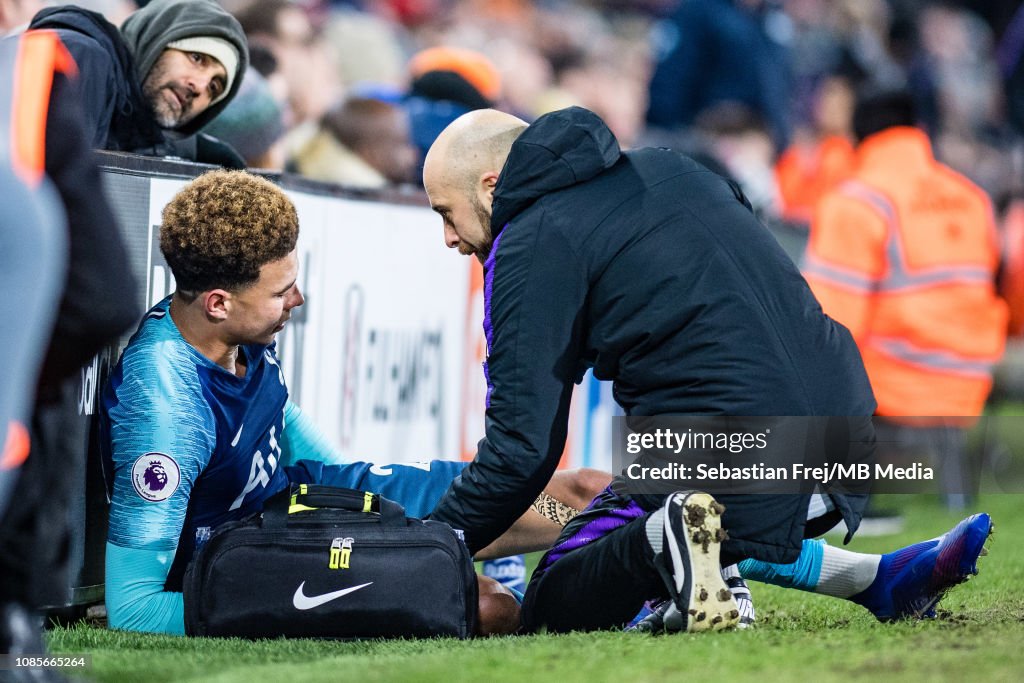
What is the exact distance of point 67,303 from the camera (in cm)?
265

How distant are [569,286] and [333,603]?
968mm

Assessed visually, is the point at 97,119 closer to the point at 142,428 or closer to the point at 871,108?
the point at 142,428

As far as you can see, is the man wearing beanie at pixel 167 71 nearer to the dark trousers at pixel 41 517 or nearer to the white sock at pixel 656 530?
the dark trousers at pixel 41 517

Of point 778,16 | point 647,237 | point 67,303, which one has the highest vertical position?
point 778,16

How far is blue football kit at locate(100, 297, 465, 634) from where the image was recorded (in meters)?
3.75

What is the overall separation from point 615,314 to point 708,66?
8135mm

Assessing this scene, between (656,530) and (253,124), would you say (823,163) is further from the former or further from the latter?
(656,530)

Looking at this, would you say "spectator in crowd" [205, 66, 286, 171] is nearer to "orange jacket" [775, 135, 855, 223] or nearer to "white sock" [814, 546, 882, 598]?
"white sock" [814, 546, 882, 598]

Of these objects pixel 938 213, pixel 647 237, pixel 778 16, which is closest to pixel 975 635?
pixel 647 237

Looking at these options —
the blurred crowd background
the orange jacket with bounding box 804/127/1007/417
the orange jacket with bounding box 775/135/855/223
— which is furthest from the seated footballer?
the orange jacket with bounding box 775/135/855/223

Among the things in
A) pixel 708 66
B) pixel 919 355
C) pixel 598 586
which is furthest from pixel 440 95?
pixel 598 586

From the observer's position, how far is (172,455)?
3.79 meters

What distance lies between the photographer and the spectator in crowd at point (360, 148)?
23.7 feet

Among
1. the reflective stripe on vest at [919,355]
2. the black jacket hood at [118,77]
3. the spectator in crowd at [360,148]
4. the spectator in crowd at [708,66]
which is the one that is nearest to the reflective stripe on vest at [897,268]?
the reflective stripe on vest at [919,355]
